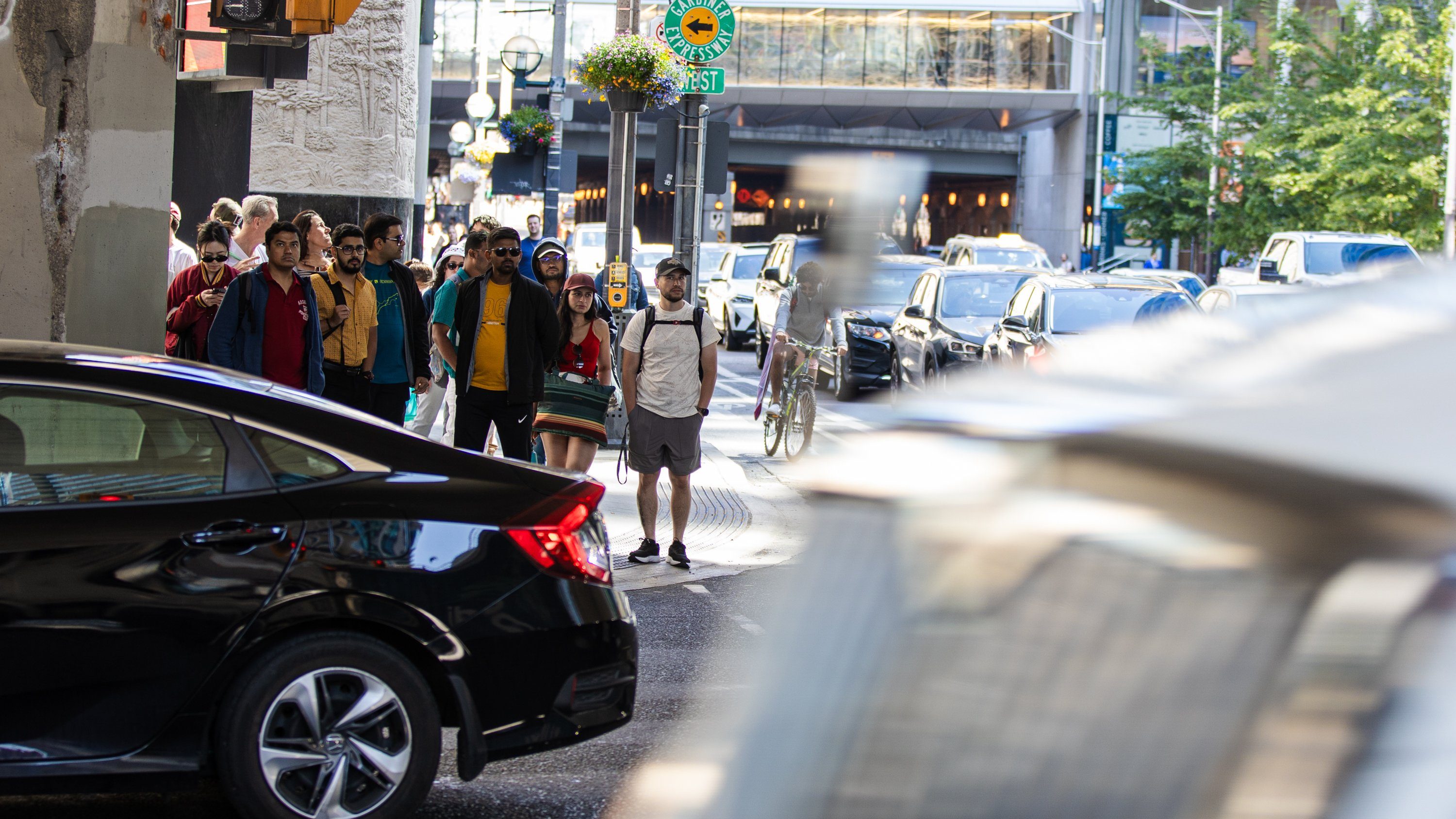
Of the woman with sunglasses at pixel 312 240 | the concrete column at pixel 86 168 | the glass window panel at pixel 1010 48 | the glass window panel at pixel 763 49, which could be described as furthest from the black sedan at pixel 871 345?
the glass window panel at pixel 1010 48

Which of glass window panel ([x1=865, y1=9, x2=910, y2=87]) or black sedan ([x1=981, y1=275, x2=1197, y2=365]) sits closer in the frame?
black sedan ([x1=981, y1=275, x2=1197, y2=365])

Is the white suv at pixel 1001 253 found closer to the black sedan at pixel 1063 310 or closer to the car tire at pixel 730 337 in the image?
the car tire at pixel 730 337

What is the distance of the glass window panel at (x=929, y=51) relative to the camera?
57906 millimetres

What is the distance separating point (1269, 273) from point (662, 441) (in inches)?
579

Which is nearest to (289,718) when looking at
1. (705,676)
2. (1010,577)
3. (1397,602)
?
(705,676)

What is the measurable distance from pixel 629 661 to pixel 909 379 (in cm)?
1369

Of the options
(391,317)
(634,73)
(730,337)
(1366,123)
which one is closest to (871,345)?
(634,73)

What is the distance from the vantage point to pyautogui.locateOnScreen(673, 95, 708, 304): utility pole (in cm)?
1394

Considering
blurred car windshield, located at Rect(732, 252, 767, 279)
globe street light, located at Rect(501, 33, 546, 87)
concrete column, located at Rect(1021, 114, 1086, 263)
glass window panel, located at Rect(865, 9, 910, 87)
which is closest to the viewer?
globe street light, located at Rect(501, 33, 546, 87)

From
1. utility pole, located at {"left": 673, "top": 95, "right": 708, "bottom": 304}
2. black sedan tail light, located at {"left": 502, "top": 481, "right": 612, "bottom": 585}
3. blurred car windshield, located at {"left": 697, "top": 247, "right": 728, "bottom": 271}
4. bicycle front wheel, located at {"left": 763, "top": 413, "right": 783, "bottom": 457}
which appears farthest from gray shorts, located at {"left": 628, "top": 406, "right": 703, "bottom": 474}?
blurred car windshield, located at {"left": 697, "top": 247, "right": 728, "bottom": 271}

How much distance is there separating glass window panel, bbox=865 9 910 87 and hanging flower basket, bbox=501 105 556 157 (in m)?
36.2

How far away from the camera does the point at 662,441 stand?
906cm

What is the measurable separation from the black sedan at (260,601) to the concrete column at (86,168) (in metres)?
3.52

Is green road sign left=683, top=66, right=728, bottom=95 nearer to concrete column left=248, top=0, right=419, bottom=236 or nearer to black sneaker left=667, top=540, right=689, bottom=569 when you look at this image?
concrete column left=248, top=0, right=419, bottom=236
